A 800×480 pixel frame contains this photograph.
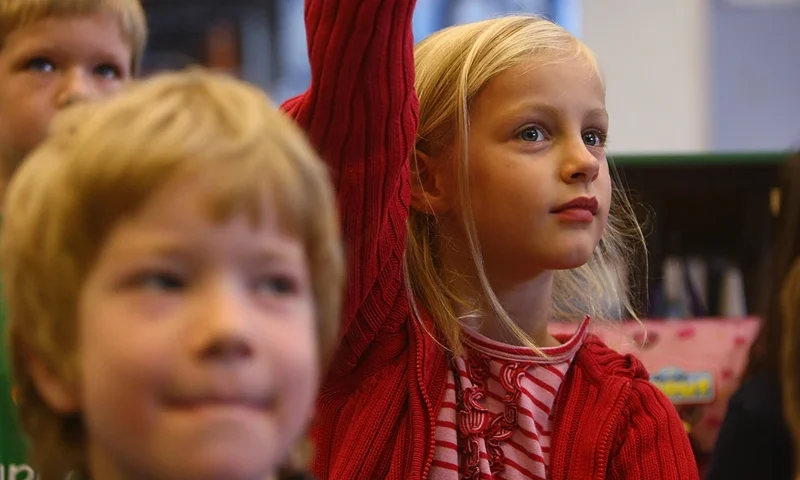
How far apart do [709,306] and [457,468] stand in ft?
4.78

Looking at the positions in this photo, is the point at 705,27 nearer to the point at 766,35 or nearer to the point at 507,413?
the point at 766,35

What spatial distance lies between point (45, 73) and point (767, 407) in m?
0.95

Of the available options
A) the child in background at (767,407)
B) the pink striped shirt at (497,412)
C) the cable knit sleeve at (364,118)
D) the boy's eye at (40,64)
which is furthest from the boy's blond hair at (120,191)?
the child in background at (767,407)

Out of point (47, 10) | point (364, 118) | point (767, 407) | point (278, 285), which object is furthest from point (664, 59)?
point (278, 285)

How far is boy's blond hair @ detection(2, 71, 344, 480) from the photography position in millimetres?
614

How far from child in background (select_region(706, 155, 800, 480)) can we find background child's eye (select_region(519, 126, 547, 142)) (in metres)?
0.36

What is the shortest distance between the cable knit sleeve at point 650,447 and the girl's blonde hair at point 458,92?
0.13 m

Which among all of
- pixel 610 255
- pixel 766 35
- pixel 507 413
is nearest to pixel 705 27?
pixel 766 35

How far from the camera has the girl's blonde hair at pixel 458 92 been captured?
109 centimetres

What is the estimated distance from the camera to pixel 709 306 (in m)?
2.34

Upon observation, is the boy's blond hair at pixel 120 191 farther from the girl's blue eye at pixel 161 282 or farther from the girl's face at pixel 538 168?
the girl's face at pixel 538 168

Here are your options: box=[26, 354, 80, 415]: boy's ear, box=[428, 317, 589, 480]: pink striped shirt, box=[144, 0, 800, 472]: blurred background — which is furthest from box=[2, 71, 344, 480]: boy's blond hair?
box=[144, 0, 800, 472]: blurred background

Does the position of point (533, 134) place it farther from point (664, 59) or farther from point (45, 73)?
point (664, 59)

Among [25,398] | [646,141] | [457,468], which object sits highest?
[25,398]
